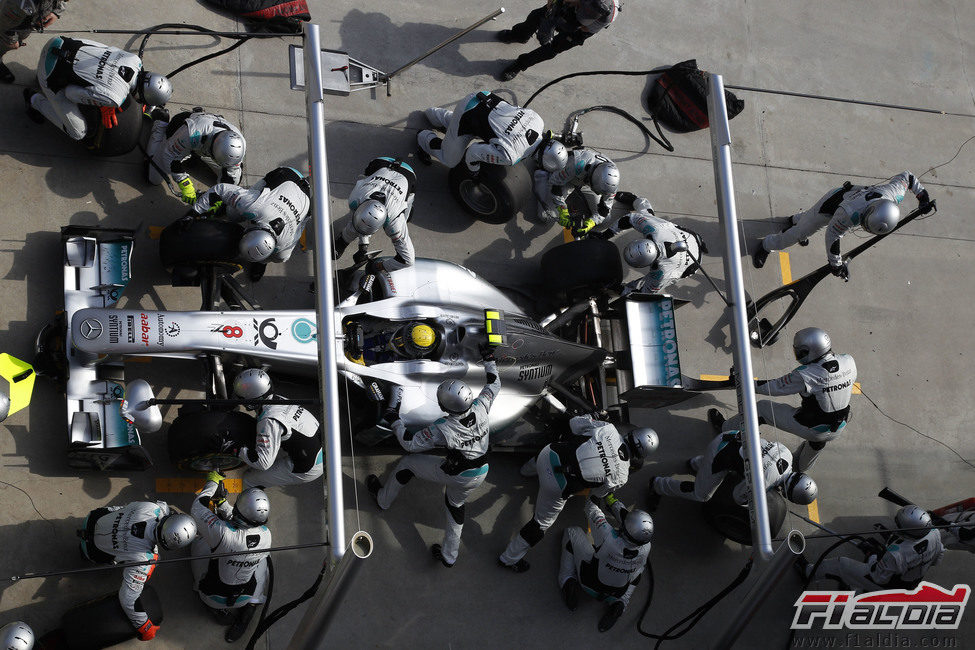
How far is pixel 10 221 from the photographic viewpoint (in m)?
7.61

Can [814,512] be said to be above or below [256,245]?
below

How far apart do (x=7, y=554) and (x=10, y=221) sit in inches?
110

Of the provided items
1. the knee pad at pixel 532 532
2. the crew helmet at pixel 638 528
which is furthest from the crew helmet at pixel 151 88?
the crew helmet at pixel 638 528

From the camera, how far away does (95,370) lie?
6922mm

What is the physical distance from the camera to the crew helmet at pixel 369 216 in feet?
23.8

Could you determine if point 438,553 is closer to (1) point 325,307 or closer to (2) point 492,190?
(1) point 325,307

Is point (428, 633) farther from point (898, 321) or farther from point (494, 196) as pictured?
point (898, 321)

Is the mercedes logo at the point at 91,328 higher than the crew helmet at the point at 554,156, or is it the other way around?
the crew helmet at the point at 554,156

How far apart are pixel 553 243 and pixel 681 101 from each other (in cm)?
246

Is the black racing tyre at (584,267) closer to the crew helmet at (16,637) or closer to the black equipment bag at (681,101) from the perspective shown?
the black equipment bag at (681,101)

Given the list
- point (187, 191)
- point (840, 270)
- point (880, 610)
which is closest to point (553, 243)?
point (840, 270)

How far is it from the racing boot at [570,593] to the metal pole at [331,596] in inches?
128

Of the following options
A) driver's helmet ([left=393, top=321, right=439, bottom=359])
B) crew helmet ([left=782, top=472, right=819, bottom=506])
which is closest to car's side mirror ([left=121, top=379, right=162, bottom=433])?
driver's helmet ([left=393, top=321, right=439, bottom=359])

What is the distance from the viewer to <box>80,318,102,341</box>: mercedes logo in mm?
6645
